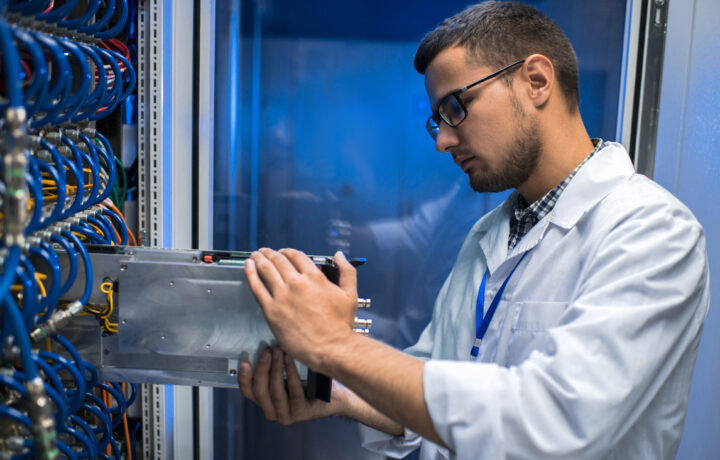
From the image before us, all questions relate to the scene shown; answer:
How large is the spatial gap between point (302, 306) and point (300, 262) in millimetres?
87

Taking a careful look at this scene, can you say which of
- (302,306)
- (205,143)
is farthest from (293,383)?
(205,143)

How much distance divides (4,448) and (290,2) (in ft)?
5.01

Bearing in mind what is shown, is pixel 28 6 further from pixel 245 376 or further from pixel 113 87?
pixel 245 376

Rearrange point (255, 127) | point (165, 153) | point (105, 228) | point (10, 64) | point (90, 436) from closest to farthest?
point (10, 64) → point (90, 436) → point (105, 228) → point (165, 153) → point (255, 127)

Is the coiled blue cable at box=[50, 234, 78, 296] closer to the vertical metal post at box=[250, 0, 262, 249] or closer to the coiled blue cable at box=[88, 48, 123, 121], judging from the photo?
the coiled blue cable at box=[88, 48, 123, 121]

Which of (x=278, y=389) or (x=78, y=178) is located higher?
(x=78, y=178)

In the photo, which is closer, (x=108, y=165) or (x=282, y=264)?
(x=282, y=264)

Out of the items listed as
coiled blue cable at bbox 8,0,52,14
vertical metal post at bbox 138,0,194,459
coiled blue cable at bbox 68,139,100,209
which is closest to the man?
coiled blue cable at bbox 68,139,100,209

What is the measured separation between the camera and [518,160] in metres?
1.10

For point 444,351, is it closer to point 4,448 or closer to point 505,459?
point 505,459

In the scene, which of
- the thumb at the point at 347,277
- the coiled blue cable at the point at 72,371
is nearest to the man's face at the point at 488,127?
the thumb at the point at 347,277

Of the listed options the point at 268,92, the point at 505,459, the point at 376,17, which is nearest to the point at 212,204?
the point at 268,92

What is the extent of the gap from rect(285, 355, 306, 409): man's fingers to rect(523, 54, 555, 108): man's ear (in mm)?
771

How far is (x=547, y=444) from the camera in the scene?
72 centimetres
